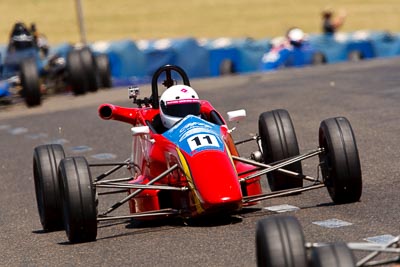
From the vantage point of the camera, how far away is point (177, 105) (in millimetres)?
9453

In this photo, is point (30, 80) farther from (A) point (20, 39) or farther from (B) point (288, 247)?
(B) point (288, 247)

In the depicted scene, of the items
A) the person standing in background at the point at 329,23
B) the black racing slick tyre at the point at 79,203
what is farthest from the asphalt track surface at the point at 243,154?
the person standing in background at the point at 329,23

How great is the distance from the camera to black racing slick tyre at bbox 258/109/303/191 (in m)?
9.62

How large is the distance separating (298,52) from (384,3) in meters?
16.2

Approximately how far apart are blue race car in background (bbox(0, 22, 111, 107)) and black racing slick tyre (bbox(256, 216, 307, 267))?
49.4ft

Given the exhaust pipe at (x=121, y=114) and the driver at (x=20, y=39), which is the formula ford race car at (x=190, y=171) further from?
the driver at (x=20, y=39)

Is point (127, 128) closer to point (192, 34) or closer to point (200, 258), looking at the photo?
point (200, 258)

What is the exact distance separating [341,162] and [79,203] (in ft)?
6.59

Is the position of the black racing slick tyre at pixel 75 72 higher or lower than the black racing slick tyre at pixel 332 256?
higher

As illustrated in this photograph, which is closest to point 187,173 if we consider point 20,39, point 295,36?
point 20,39

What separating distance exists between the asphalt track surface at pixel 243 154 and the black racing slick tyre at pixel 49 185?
0.13 meters

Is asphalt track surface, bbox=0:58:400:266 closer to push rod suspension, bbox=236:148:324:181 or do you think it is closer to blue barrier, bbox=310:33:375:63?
push rod suspension, bbox=236:148:324:181

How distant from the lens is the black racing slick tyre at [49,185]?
919cm

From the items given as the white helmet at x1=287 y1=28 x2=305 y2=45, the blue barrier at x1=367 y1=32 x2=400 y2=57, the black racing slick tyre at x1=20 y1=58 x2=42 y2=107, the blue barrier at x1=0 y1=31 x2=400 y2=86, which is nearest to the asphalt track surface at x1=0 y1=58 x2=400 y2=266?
the black racing slick tyre at x1=20 y1=58 x2=42 y2=107
